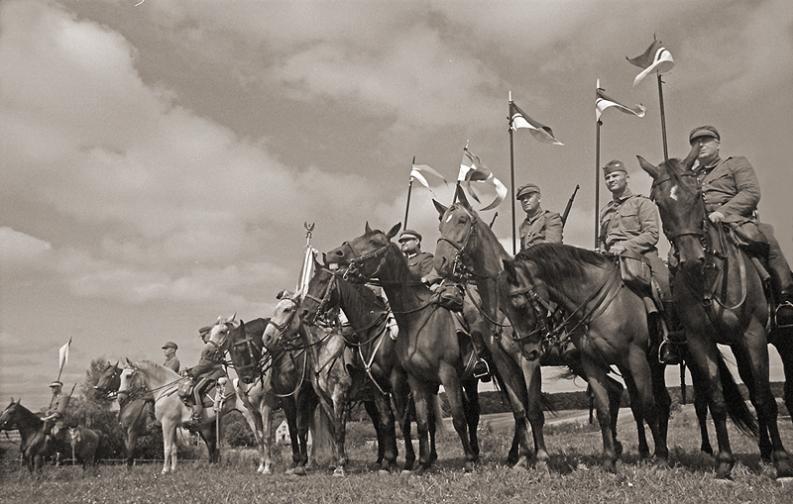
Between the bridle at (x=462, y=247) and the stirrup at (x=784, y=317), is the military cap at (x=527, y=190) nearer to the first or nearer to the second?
the bridle at (x=462, y=247)

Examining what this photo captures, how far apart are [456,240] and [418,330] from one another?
167 centimetres

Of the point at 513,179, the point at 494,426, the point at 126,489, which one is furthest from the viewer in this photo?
the point at 494,426

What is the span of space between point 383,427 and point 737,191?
7.13 metres

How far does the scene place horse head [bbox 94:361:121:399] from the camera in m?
18.2

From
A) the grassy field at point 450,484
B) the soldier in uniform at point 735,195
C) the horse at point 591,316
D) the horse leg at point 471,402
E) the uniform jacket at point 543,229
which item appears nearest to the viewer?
the grassy field at point 450,484

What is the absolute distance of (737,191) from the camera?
27.8 feet

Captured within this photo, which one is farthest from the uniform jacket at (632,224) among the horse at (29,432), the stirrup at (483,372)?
the horse at (29,432)

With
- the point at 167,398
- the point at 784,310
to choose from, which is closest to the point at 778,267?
the point at 784,310

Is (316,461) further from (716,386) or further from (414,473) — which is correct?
(716,386)

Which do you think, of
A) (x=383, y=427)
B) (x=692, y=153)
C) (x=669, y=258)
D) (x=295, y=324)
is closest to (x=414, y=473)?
(x=383, y=427)

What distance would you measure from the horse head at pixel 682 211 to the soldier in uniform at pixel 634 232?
164 cm

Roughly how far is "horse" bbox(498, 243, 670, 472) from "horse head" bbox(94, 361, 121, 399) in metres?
13.5

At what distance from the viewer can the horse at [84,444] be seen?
18.7 metres

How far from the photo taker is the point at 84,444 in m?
18.9
